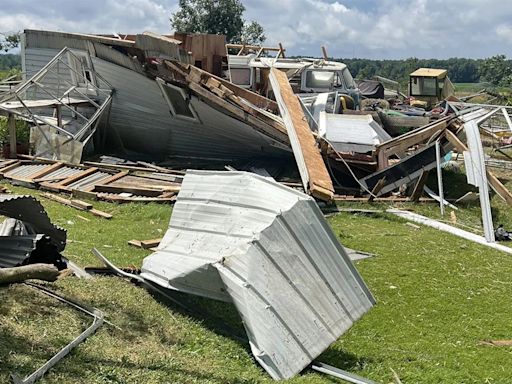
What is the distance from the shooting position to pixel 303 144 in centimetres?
1198

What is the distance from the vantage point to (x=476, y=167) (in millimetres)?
11438

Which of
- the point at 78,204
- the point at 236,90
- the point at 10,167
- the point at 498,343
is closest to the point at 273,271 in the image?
the point at 498,343

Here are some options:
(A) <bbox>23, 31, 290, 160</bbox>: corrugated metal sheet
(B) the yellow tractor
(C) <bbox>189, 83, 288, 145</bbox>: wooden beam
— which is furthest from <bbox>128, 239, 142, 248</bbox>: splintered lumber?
(B) the yellow tractor

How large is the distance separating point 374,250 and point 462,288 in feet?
5.63

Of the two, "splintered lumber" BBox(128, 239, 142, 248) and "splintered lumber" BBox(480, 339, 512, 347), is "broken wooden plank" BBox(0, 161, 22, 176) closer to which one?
"splintered lumber" BBox(128, 239, 142, 248)

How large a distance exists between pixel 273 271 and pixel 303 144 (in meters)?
7.20

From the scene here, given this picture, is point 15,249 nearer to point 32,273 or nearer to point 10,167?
point 32,273

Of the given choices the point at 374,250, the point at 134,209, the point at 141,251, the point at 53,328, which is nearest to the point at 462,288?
the point at 374,250

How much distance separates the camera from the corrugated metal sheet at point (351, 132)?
1340cm

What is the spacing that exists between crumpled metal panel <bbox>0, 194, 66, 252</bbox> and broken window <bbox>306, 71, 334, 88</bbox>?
12.5m

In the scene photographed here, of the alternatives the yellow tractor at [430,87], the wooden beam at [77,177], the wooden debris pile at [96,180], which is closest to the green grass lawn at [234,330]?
the wooden debris pile at [96,180]

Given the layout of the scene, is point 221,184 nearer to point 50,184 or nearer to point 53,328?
point 53,328

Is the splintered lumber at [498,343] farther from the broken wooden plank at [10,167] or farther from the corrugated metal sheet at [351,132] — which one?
the broken wooden plank at [10,167]

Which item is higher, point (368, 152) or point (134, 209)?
point (368, 152)
